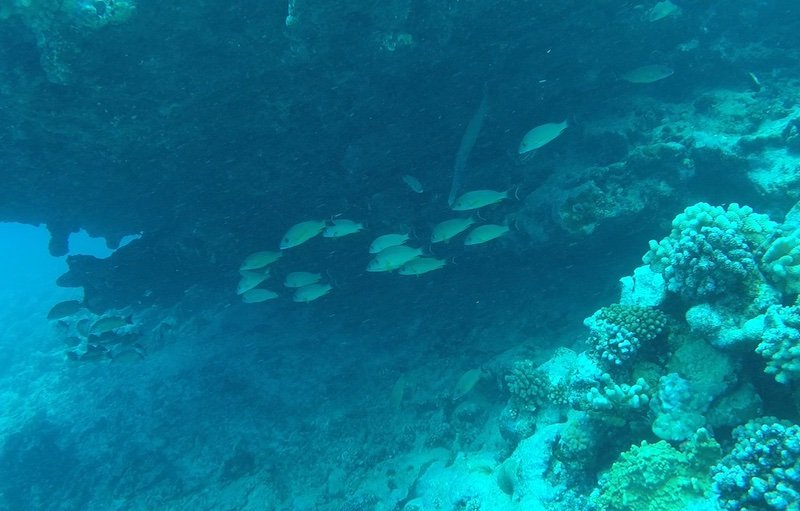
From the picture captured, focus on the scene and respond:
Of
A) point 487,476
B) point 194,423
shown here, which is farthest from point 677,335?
point 194,423

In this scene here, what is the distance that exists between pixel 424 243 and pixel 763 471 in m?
6.67

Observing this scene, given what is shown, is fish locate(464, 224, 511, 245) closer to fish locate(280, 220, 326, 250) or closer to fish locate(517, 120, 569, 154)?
fish locate(517, 120, 569, 154)

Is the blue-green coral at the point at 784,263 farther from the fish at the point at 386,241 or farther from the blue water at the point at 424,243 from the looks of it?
the fish at the point at 386,241

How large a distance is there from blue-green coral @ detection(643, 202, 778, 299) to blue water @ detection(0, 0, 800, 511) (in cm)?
3

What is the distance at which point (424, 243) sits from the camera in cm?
912

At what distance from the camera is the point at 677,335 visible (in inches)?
168

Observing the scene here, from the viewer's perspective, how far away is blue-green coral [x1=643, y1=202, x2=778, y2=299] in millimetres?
3824

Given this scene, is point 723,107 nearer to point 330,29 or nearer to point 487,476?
point 330,29

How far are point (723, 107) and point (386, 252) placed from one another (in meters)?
6.89

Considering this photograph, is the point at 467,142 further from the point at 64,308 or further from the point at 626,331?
the point at 64,308

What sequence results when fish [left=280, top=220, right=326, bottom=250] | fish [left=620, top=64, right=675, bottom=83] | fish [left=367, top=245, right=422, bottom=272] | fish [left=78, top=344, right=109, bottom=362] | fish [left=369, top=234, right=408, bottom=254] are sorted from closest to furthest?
fish [left=367, top=245, right=422, bottom=272] < fish [left=369, top=234, right=408, bottom=254] < fish [left=280, top=220, right=326, bottom=250] < fish [left=620, top=64, right=675, bottom=83] < fish [left=78, top=344, right=109, bottom=362]

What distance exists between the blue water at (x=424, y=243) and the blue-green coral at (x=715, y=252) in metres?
0.03

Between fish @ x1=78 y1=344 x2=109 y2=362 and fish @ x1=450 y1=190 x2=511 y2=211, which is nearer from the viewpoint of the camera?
fish @ x1=450 y1=190 x2=511 y2=211

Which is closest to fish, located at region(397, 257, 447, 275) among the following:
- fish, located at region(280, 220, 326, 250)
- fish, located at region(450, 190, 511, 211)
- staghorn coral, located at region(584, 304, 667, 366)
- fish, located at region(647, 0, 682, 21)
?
fish, located at region(450, 190, 511, 211)
